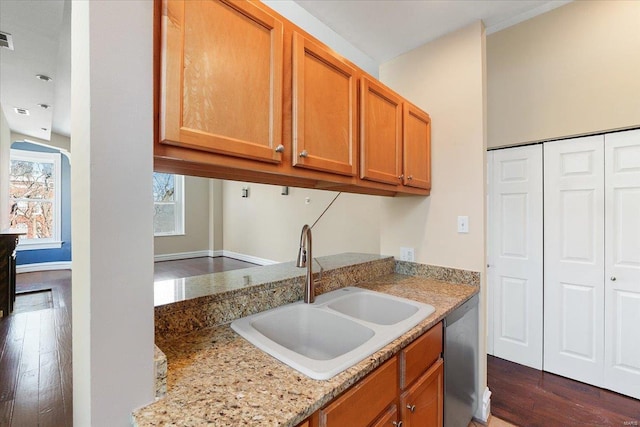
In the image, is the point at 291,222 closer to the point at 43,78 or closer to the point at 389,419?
the point at 43,78

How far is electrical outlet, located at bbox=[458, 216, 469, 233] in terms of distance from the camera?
195 cm

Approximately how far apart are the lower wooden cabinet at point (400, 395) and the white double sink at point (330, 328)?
8cm

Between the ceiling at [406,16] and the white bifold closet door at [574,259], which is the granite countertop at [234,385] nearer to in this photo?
the ceiling at [406,16]

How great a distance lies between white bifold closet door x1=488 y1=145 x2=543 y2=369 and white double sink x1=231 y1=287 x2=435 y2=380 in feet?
5.34

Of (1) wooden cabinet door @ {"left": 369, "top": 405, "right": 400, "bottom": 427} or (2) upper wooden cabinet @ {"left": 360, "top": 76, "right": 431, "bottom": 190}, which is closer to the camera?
(1) wooden cabinet door @ {"left": 369, "top": 405, "right": 400, "bottom": 427}

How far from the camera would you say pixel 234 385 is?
2.55 ft

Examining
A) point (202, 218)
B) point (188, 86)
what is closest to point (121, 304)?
point (188, 86)

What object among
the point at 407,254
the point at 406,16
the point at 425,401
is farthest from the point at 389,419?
the point at 406,16

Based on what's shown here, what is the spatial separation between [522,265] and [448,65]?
5.88 feet

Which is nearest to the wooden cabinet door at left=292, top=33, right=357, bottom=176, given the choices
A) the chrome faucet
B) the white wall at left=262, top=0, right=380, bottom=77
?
the chrome faucet

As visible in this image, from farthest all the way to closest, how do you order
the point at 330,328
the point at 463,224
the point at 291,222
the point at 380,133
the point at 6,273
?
the point at 291,222, the point at 6,273, the point at 463,224, the point at 380,133, the point at 330,328

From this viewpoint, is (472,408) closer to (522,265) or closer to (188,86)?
(522,265)

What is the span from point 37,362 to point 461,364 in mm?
3362

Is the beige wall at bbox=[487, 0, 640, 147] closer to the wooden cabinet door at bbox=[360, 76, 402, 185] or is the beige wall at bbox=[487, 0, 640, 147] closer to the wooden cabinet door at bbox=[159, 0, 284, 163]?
the wooden cabinet door at bbox=[360, 76, 402, 185]
